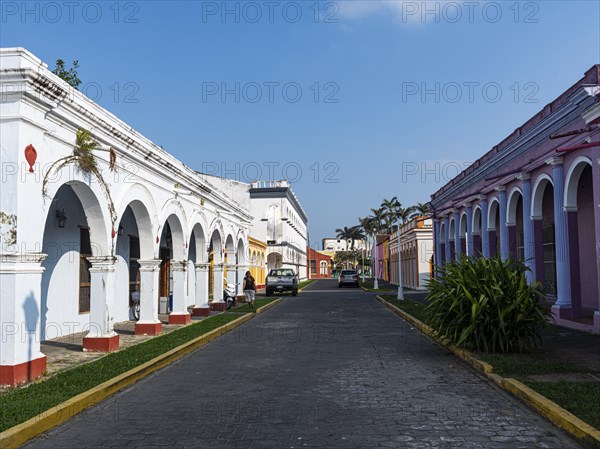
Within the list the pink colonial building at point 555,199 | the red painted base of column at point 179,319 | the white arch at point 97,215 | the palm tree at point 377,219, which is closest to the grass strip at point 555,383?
the pink colonial building at point 555,199

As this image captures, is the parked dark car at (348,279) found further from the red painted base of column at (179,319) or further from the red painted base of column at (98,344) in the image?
the red painted base of column at (98,344)

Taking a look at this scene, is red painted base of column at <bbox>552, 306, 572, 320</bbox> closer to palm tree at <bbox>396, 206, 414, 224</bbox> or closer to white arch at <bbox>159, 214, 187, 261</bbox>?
white arch at <bbox>159, 214, 187, 261</bbox>

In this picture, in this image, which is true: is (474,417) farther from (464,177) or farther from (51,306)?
(464,177)

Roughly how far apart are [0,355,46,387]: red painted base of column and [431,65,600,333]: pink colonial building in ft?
26.2

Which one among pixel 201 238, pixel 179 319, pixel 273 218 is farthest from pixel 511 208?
pixel 273 218

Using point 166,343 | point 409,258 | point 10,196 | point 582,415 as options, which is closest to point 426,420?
point 582,415

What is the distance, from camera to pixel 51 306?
1305cm

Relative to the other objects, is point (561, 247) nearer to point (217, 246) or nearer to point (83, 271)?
point (83, 271)

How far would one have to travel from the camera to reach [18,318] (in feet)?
26.0

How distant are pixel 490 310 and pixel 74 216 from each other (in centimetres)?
998

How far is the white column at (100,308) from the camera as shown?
10938 millimetres

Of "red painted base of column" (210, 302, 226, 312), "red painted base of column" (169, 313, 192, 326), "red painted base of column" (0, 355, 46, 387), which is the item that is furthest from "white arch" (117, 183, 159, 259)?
"red painted base of column" (210, 302, 226, 312)

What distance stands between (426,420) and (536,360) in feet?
13.3

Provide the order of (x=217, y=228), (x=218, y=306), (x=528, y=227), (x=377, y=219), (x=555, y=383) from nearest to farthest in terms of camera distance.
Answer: (x=555, y=383)
(x=528, y=227)
(x=217, y=228)
(x=218, y=306)
(x=377, y=219)
